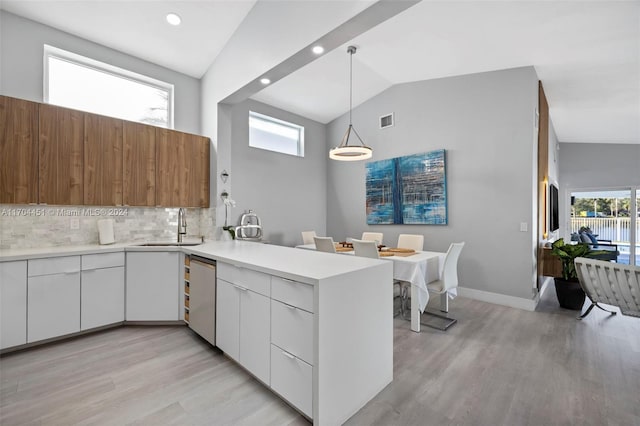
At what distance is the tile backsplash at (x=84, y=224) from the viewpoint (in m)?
2.82

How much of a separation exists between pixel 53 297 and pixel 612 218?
9.77 m

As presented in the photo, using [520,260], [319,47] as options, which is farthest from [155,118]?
[520,260]

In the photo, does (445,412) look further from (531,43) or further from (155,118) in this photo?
(155,118)

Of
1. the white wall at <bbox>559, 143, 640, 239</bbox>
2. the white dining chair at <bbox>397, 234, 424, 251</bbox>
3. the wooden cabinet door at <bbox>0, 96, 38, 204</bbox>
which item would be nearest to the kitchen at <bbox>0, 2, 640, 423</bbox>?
the wooden cabinet door at <bbox>0, 96, 38, 204</bbox>

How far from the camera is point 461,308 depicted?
3734 millimetres

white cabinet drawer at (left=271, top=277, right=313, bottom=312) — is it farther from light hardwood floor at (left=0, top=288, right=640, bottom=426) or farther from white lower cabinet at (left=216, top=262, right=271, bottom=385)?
light hardwood floor at (left=0, top=288, right=640, bottom=426)

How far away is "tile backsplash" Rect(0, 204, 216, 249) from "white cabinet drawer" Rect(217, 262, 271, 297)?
1708mm

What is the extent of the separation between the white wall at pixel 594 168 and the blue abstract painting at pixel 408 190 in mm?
4753

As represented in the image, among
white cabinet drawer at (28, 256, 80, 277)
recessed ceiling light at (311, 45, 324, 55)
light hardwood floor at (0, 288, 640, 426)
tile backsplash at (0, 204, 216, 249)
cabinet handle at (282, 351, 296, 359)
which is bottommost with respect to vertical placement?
light hardwood floor at (0, 288, 640, 426)

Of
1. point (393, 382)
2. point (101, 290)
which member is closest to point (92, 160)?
point (101, 290)

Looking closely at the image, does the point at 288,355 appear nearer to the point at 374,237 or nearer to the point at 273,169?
the point at 374,237

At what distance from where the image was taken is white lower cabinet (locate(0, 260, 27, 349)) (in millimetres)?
2348

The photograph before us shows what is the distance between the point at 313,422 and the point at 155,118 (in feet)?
13.1

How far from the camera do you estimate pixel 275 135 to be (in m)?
5.39
